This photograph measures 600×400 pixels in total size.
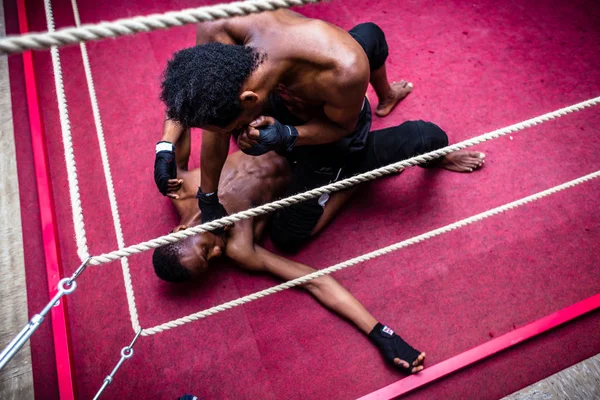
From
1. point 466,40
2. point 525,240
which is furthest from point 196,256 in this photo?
point 466,40

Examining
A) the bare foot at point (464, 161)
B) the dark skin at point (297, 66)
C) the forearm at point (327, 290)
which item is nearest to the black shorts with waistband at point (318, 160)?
the forearm at point (327, 290)

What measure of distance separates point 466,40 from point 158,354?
2.33 meters

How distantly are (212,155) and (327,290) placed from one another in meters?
0.74

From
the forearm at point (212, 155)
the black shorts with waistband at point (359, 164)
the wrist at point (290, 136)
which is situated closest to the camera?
the wrist at point (290, 136)

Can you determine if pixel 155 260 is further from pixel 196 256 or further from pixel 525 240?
pixel 525 240

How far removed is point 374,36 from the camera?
1.81 meters

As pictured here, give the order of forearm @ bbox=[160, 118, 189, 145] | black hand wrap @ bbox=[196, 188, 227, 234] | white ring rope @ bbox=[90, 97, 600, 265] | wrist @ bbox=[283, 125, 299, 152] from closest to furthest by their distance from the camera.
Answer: white ring rope @ bbox=[90, 97, 600, 265], wrist @ bbox=[283, 125, 299, 152], black hand wrap @ bbox=[196, 188, 227, 234], forearm @ bbox=[160, 118, 189, 145]

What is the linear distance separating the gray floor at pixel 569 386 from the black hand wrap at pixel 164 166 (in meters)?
1.55

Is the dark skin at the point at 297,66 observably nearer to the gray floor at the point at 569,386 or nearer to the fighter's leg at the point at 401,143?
the fighter's leg at the point at 401,143

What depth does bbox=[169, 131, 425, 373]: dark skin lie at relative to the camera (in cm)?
166

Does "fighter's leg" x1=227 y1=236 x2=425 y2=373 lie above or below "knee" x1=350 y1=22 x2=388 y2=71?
below

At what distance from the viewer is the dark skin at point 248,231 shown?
Result: 1662 millimetres

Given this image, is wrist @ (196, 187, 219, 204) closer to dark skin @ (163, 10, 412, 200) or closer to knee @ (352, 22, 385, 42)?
dark skin @ (163, 10, 412, 200)

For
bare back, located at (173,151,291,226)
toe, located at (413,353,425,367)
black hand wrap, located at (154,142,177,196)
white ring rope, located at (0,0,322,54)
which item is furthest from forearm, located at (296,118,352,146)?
toe, located at (413,353,425,367)
